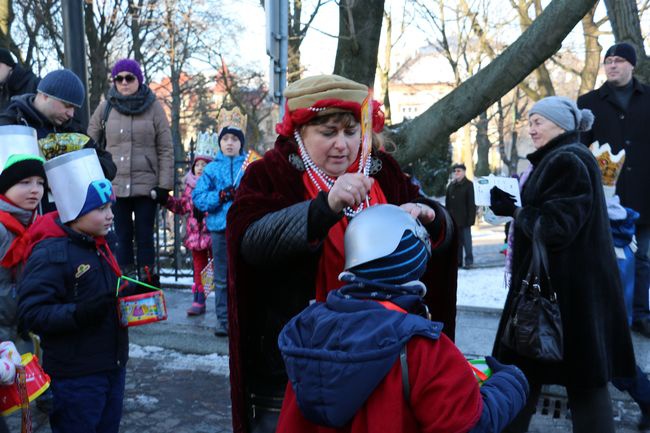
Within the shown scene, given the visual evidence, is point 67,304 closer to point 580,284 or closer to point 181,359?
point 580,284

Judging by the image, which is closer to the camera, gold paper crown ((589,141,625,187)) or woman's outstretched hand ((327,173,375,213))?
woman's outstretched hand ((327,173,375,213))

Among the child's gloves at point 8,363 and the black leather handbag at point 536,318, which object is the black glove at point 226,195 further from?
the child's gloves at point 8,363

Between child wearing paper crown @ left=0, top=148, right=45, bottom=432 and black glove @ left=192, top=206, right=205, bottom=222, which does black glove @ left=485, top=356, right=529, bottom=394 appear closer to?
child wearing paper crown @ left=0, top=148, right=45, bottom=432

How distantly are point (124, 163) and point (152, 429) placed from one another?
9.21 feet

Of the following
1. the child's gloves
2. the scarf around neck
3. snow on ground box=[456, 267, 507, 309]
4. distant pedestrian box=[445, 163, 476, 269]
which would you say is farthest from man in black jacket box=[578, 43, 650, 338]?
distant pedestrian box=[445, 163, 476, 269]

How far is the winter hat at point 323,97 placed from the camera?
2215mm

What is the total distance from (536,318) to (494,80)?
2.10 meters

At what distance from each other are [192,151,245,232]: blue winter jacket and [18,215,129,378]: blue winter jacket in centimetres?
269

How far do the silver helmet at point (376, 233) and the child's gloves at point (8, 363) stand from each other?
1.61m

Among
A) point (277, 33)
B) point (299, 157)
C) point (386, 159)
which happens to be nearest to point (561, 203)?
point (386, 159)

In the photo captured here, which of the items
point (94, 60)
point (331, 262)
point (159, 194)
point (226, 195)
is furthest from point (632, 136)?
point (94, 60)

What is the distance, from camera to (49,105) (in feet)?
15.1

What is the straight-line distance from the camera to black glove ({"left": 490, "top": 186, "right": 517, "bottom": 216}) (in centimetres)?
381

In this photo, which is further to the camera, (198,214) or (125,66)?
(198,214)
